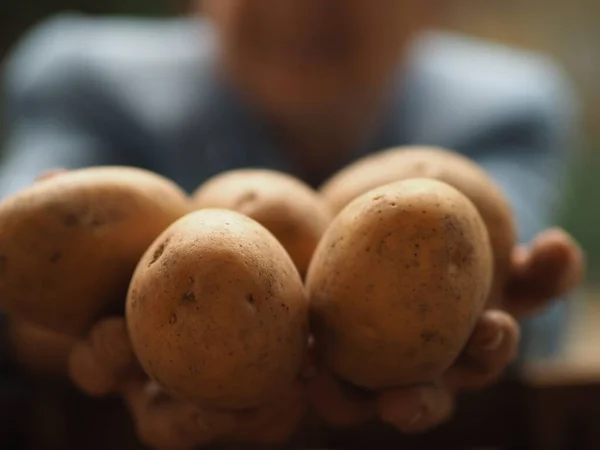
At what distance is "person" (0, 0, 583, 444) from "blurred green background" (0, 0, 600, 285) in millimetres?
523

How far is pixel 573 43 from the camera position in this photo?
5.85 feet

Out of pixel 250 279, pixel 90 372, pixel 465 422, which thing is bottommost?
pixel 465 422

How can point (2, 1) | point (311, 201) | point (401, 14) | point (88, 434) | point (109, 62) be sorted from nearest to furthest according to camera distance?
point (311, 201) < point (88, 434) < point (401, 14) < point (109, 62) < point (2, 1)

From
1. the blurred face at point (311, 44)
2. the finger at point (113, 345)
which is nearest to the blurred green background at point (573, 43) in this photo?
the blurred face at point (311, 44)

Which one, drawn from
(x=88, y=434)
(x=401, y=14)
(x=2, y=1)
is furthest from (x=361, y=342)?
(x=2, y=1)

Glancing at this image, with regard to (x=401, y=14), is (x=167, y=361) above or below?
below

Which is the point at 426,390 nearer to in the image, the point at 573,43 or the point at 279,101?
the point at 279,101

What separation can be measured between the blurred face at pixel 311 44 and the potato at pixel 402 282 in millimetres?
599

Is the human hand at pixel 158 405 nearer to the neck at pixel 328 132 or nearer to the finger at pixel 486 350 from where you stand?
the finger at pixel 486 350

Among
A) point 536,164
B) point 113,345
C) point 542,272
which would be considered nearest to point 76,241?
point 113,345

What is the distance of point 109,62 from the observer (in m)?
1.13

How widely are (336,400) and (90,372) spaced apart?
0.15 metres

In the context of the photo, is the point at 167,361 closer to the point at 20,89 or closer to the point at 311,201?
the point at 311,201

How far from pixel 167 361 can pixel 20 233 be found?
0.14 meters
